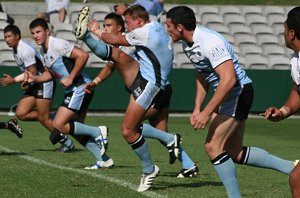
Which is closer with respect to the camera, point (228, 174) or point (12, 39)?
point (228, 174)

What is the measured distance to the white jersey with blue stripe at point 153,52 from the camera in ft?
37.3

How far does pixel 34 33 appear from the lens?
14.8m

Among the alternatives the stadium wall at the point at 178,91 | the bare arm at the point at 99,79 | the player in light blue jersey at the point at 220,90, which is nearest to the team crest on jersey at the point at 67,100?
the bare arm at the point at 99,79

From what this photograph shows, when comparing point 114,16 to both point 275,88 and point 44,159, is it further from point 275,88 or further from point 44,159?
point 275,88

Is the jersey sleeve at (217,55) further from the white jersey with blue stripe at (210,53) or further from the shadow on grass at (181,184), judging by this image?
the shadow on grass at (181,184)

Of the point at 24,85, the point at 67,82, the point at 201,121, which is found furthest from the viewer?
the point at 24,85

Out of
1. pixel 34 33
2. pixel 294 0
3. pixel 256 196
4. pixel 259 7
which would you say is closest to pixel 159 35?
pixel 256 196

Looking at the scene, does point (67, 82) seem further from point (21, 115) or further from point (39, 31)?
point (21, 115)

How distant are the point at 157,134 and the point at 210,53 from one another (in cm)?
312

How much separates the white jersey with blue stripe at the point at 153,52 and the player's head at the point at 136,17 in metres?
0.09

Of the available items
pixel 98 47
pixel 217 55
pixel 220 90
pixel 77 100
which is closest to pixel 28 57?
pixel 77 100

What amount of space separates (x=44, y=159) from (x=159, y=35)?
154 inches

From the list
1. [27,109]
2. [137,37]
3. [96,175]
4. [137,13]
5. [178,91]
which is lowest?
[178,91]

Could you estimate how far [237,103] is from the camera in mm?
10039
